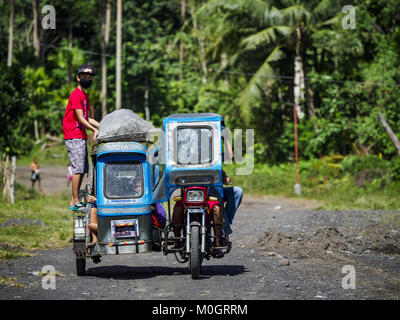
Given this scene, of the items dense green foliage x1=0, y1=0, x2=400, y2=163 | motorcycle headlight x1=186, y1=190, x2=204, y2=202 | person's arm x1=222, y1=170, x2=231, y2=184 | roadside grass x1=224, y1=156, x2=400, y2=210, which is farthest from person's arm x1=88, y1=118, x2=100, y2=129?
dense green foliage x1=0, y1=0, x2=400, y2=163

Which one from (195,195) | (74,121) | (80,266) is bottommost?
(80,266)

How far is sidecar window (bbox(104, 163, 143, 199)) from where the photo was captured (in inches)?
351

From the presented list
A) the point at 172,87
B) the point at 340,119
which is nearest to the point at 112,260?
the point at 340,119

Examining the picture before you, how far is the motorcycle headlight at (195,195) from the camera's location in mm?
8641

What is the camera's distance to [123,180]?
8.95 metres

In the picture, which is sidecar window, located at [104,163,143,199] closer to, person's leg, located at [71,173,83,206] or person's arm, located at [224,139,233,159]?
person's leg, located at [71,173,83,206]

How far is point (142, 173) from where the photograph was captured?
8922 mm

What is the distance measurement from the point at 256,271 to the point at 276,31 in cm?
2511

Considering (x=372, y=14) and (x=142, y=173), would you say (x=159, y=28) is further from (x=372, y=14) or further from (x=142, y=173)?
(x=142, y=173)

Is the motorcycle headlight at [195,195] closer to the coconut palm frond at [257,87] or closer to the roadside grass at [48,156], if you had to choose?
the coconut palm frond at [257,87]

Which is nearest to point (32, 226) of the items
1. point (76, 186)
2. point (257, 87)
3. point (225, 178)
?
point (76, 186)

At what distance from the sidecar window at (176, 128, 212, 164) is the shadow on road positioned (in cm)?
157

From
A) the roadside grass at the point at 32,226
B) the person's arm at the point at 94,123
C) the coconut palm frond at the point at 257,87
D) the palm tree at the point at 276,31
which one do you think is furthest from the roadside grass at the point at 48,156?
the person's arm at the point at 94,123

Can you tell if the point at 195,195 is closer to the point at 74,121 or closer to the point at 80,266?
the point at 80,266
